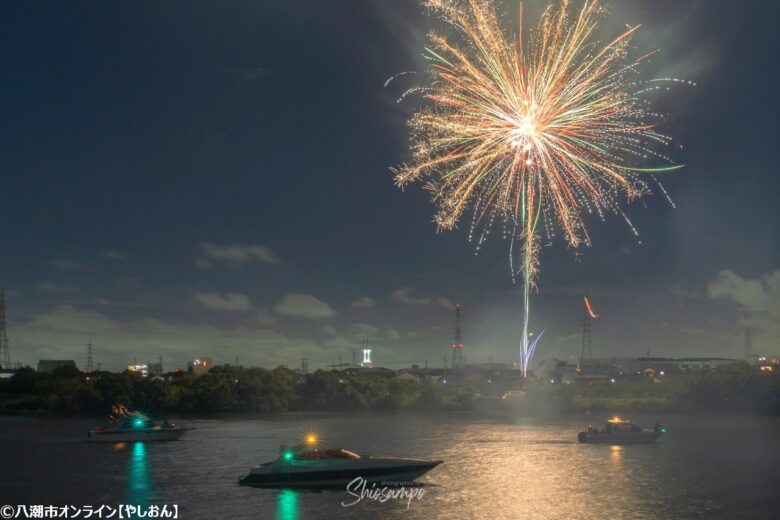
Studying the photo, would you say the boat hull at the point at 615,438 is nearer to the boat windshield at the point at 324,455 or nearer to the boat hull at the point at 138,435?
the boat windshield at the point at 324,455

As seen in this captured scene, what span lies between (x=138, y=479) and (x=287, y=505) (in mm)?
16965

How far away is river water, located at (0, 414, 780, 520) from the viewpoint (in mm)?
50312

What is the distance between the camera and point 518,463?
70.8 metres

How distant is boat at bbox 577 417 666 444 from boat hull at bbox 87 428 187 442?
47482mm

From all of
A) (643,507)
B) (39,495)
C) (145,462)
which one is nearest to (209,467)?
(145,462)

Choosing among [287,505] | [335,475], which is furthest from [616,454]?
[287,505]

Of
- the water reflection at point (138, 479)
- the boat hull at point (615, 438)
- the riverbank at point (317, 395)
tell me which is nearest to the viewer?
the water reflection at point (138, 479)

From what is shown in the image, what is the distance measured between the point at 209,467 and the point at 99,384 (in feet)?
328

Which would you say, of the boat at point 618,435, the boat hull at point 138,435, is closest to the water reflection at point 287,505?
the boat hull at point 138,435

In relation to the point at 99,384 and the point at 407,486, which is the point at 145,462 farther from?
the point at 99,384

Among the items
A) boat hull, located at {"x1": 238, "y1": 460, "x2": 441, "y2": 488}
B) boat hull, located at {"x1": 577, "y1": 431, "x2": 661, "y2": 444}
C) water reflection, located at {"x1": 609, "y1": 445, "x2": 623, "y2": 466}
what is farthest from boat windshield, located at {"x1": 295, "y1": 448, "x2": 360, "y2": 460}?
boat hull, located at {"x1": 577, "y1": 431, "x2": 661, "y2": 444}

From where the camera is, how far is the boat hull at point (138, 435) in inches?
3543

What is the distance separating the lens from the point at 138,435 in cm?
9081

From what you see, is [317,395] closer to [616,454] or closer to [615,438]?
[615,438]
